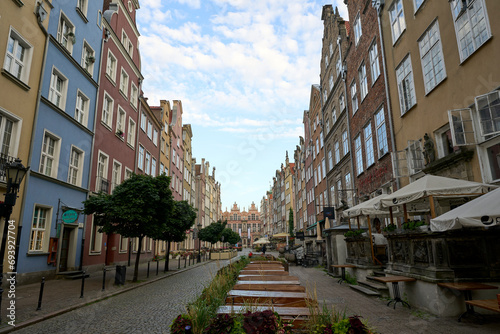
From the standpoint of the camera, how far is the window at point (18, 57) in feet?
41.3

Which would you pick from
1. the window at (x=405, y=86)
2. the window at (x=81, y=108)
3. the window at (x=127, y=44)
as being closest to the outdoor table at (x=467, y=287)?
the window at (x=405, y=86)

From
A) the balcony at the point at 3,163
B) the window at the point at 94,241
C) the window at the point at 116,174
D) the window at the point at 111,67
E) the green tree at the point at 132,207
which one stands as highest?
the window at the point at 111,67

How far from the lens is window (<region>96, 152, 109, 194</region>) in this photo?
66.4ft

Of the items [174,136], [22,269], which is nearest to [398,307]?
[22,269]

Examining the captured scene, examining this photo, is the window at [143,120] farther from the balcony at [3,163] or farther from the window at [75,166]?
the balcony at [3,163]

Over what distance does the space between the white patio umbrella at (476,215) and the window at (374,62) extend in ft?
39.2

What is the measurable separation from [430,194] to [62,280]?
15.4 meters

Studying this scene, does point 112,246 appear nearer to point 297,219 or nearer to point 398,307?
point 398,307

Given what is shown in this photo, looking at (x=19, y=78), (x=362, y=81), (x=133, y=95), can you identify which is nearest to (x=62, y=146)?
(x=19, y=78)

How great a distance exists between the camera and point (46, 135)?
49.5ft

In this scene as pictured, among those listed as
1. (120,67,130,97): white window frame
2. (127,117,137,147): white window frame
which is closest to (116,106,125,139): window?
(127,117,137,147): white window frame

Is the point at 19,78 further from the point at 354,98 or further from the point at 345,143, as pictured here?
the point at 345,143

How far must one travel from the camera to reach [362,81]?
19672 millimetres

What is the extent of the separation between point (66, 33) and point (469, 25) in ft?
57.9
